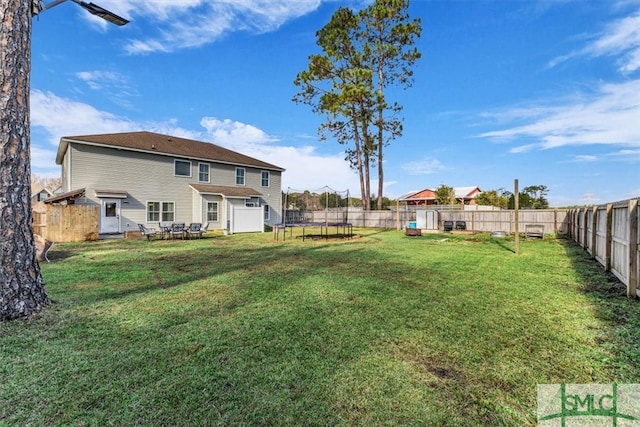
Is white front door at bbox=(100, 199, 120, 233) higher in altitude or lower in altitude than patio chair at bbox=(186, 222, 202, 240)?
higher

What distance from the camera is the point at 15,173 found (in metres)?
3.42

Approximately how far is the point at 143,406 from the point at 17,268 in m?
2.91

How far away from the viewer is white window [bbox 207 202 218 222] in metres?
18.1

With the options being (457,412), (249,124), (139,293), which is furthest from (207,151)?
(457,412)

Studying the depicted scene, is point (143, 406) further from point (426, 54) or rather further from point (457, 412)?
point (426, 54)

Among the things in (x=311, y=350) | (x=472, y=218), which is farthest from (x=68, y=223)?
(x=472, y=218)

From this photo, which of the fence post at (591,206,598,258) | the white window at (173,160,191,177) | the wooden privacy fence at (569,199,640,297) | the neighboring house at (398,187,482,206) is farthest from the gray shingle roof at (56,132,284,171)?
the neighboring house at (398,187,482,206)

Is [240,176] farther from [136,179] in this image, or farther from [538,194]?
[538,194]

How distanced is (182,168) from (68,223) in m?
6.59

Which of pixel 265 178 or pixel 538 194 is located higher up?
pixel 265 178

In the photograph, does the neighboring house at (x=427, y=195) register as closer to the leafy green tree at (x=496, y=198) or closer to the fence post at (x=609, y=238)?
the leafy green tree at (x=496, y=198)

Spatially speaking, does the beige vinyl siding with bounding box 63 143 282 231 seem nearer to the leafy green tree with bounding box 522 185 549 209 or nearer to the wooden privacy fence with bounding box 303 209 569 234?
the wooden privacy fence with bounding box 303 209 569 234

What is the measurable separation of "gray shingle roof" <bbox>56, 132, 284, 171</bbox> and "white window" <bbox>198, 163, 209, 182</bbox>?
21.3 inches

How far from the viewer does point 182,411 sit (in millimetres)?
1846
